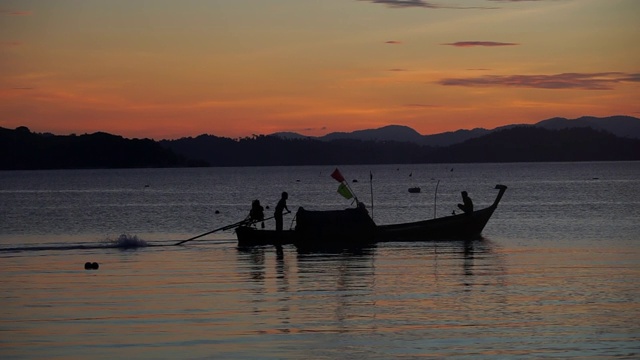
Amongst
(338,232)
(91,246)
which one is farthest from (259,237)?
(91,246)

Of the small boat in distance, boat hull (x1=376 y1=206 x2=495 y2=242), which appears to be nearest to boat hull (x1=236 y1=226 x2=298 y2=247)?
the small boat in distance

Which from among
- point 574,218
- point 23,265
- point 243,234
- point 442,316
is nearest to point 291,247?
point 243,234

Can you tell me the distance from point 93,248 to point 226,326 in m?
20.9

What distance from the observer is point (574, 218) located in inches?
2330

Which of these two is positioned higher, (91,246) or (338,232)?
(338,232)

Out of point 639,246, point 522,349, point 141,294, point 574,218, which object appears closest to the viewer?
point 522,349

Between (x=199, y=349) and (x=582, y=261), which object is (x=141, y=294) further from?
(x=582, y=261)

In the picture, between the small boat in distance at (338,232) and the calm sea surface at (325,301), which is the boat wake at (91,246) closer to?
the calm sea surface at (325,301)

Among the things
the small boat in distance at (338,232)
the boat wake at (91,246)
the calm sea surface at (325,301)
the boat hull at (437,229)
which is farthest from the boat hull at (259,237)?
the boat wake at (91,246)

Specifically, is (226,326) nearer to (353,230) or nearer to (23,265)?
(23,265)

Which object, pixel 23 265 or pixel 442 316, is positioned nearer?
pixel 442 316

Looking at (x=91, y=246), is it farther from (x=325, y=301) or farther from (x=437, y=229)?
(x=325, y=301)

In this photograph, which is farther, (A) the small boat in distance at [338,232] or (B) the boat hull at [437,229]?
(B) the boat hull at [437,229]

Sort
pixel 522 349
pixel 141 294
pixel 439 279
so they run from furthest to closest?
1. pixel 439 279
2. pixel 141 294
3. pixel 522 349
